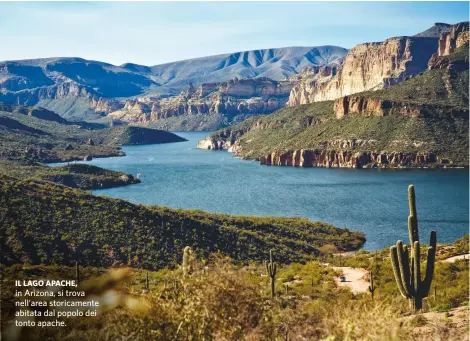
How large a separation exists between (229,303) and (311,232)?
53.2 metres

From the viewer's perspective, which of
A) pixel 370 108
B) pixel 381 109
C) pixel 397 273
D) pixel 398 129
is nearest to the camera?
pixel 397 273

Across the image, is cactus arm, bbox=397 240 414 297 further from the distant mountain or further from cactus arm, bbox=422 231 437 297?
the distant mountain

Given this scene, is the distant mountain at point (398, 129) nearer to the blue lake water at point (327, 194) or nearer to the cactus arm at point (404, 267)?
the blue lake water at point (327, 194)

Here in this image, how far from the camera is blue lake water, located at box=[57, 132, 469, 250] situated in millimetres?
79188

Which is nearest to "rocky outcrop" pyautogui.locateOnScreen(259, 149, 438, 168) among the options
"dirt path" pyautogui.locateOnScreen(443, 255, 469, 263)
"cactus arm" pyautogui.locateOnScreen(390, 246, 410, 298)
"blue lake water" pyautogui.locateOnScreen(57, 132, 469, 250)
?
"blue lake water" pyautogui.locateOnScreen(57, 132, 469, 250)

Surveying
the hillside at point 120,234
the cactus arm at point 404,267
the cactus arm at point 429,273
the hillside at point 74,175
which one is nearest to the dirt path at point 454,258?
the cactus arm at point 429,273

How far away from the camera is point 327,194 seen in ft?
353

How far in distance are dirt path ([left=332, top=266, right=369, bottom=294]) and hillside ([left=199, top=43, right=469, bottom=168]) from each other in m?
101

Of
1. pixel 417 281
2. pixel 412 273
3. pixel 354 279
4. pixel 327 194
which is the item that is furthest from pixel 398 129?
pixel 417 281

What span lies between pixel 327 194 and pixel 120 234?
60382mm

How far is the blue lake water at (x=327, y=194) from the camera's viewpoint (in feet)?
260

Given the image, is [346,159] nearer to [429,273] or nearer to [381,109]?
[381,109]

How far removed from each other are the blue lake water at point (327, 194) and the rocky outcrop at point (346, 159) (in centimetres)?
567

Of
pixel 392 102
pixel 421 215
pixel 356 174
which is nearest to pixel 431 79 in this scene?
pixel 392 102
